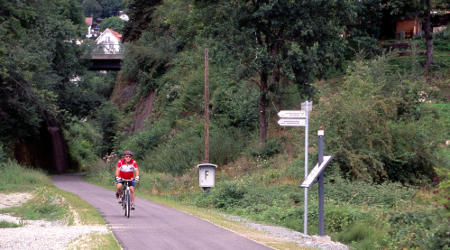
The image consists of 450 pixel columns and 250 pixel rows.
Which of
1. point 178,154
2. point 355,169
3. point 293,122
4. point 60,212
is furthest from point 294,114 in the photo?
point 178,154

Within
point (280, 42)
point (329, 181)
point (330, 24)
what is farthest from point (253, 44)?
point (329, 181)

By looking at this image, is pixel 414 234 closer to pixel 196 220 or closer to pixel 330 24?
pixel 196 220

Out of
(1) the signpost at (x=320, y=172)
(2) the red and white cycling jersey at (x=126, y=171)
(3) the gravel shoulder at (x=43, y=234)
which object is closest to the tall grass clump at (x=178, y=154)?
(2) the red and white cycling jersey at (x=126, y=171)

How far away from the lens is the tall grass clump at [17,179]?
29.2 metres

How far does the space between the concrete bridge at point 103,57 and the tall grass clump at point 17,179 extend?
93.2 feet

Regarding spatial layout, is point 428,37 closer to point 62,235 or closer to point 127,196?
point 127,196

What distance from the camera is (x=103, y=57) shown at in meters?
63.2

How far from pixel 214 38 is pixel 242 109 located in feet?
23.0

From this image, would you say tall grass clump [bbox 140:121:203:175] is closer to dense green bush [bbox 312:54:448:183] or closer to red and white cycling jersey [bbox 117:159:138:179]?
dense green bush [bbox 312:54:448:183]

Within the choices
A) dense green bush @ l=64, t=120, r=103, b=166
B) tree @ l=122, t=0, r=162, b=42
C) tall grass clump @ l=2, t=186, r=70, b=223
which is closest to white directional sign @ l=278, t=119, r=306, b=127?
tall grass clump @ l=2, t=186, r=70, b=223

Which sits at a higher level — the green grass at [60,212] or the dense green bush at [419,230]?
the dense green bush at [419,230]

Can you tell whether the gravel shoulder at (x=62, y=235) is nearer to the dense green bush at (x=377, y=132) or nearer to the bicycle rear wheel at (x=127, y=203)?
the bicycle rear wheel at (x=127, y=203)

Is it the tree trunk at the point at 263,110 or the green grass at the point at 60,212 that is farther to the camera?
the tree trunk at the point at 263,110

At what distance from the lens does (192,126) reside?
131 ft
